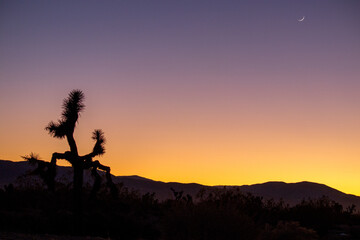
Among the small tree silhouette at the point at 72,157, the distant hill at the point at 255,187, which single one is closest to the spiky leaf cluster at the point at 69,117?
the small tree silhouette at the point at 72,157

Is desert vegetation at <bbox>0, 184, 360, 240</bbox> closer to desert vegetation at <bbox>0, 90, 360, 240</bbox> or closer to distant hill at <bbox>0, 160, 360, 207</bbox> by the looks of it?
desert vegetation at <bbox>0, 90, 360, 240</bbox>

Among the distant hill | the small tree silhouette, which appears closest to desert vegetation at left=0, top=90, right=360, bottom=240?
the small tree silhouette

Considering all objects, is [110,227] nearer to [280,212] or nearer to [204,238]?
[204,238]

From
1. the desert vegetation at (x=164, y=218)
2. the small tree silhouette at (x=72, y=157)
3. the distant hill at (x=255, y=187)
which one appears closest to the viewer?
the desert vegetation at (x=164, y=218)

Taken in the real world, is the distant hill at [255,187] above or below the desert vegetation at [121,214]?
above

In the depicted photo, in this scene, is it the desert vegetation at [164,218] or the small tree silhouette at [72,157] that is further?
the small tree silhouette at [72,157]

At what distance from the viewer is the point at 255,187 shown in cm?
13875

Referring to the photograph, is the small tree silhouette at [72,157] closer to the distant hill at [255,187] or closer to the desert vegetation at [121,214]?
the desert vegetation at [121,214]

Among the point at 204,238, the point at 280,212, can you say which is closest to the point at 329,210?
the point at 280,212

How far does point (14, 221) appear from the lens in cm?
1495

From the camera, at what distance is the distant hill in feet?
377

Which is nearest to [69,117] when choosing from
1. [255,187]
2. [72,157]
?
[72,157]

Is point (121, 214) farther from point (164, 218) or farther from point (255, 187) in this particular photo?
point (255, 187)

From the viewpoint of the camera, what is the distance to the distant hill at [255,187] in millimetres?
114894
